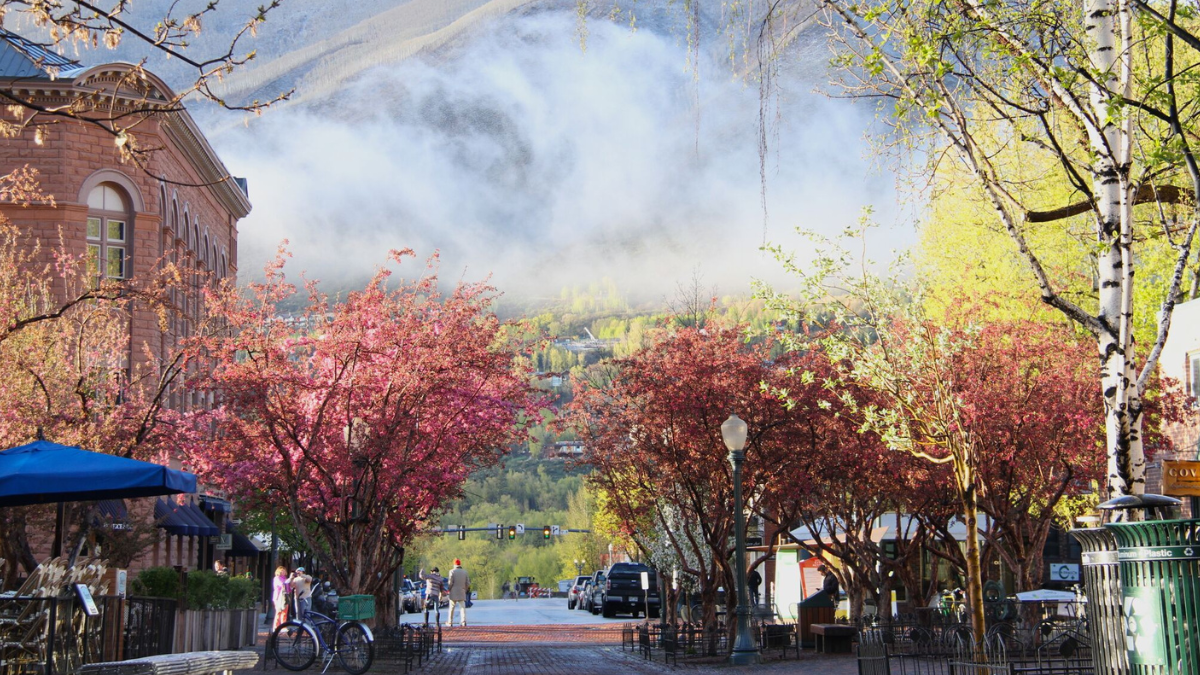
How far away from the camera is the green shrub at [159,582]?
1943 centimetres

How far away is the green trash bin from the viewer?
675cm

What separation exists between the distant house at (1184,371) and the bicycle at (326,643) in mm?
13514

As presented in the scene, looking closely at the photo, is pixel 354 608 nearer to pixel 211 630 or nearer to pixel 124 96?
pixel 211 630

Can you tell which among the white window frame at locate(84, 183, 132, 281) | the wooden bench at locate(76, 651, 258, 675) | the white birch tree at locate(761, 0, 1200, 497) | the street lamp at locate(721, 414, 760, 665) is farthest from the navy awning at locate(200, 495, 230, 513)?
the white birch tree at locate(761, 0, 1200, 497)

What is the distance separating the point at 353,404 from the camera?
935 inches

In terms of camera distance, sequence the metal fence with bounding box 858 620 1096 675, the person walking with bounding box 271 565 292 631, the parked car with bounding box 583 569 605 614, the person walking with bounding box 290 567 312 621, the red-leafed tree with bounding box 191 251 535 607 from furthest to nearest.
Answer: the parked car with bounding box 583 569 605 614, the person walking with bounding box 271 565 292 631, the red-leafed tree with bounding box 191 251 535 607, the person walking with bounding box 290 567 312 621, the metal fence with bounding box 858 620 1096 675

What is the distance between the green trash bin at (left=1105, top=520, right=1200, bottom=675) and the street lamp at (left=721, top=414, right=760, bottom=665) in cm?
1442

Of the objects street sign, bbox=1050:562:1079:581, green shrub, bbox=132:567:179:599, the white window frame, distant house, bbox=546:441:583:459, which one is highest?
the white window frame

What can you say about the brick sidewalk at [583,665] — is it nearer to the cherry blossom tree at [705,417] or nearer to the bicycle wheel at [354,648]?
the cherry blossom tree at [705,417]

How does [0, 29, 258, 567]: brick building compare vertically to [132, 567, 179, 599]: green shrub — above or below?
above

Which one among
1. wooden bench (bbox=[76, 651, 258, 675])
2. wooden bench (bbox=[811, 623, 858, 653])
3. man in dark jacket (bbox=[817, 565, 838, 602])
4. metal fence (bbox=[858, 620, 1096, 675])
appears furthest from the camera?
man in dark jacket (bbox=[817, 565, 838, 602])

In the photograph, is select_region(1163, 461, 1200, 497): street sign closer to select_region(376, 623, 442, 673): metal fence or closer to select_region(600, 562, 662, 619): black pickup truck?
select_region(376, 623, 442, 673): metal fence

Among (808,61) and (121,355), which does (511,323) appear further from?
(808,61)

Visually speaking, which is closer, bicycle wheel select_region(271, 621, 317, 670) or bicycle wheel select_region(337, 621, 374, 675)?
bicycle wheel select_region(337, 621, 374, 675)
